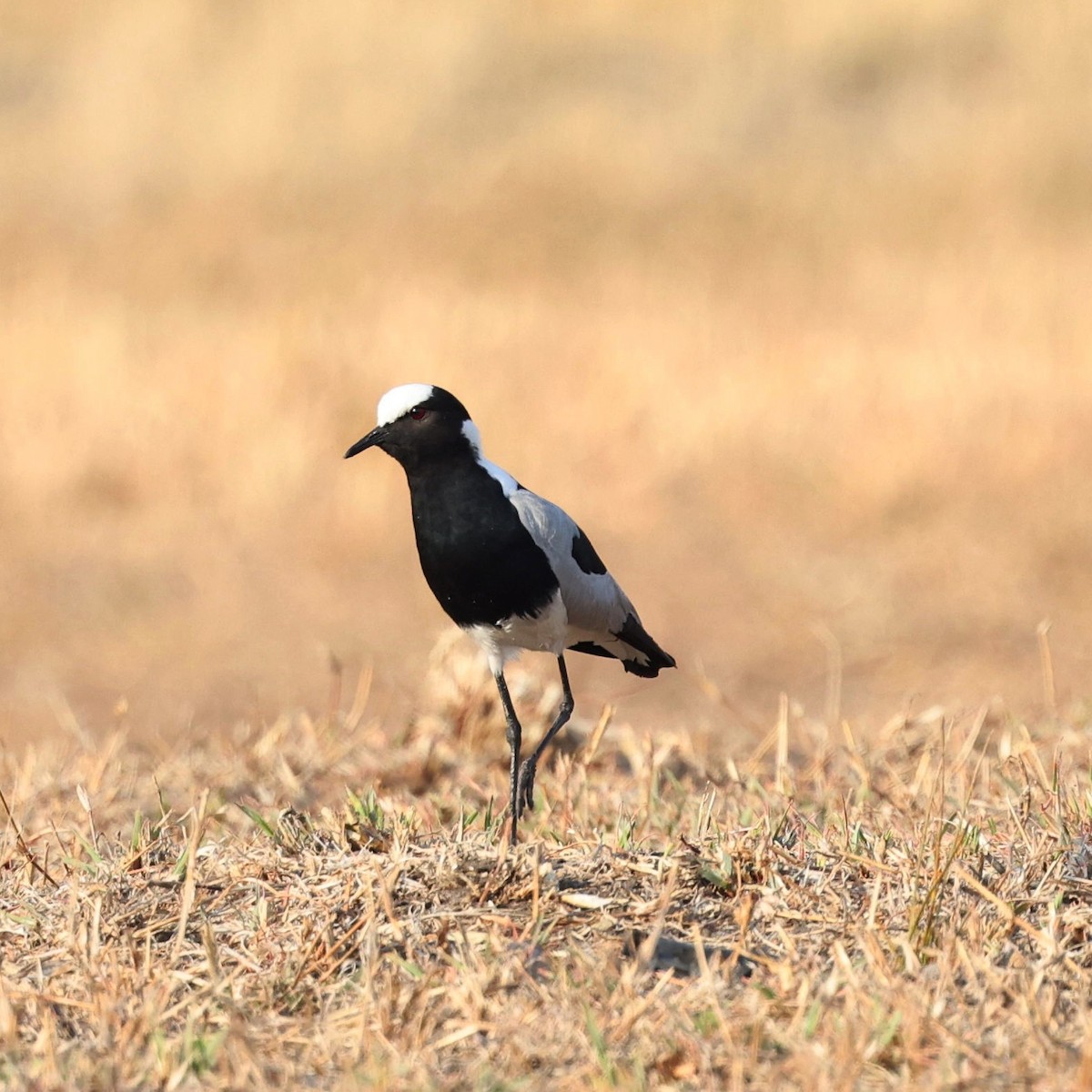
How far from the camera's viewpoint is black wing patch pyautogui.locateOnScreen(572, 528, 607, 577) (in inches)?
167

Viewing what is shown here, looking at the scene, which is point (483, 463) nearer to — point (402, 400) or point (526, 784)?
point (402, 400)

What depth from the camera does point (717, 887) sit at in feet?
11.0

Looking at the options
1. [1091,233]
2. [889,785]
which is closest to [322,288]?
[1091,233]

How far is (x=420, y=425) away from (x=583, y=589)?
0.59 m

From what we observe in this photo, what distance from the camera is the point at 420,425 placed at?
401cm

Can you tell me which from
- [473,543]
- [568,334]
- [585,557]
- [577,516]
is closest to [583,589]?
[585,557]

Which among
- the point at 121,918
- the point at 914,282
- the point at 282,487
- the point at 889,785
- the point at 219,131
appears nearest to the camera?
the point at 121,918

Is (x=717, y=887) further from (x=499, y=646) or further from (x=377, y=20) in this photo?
(x=377, y=20)

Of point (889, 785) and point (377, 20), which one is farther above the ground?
point (377, 20)

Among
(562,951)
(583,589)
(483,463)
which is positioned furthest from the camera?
(583,589)

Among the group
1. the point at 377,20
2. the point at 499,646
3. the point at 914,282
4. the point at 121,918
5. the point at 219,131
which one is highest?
the point at 377,20

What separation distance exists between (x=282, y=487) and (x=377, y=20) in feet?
40.1

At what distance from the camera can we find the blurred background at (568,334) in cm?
952

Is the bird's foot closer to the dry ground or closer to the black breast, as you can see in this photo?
the dry ground
